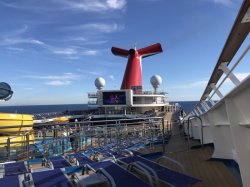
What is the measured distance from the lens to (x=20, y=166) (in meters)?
4.70

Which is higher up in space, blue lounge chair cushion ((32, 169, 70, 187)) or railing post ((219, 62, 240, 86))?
railing post ((219, 62, 240, 86))

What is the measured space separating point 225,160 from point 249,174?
2298 millimetres

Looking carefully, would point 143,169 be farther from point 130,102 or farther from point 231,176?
point 130,102

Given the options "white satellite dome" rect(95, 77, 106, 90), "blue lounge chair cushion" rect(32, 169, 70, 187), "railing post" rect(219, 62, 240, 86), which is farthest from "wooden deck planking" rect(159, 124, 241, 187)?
"white satellite dome" rect(95, 77, 106, 90)

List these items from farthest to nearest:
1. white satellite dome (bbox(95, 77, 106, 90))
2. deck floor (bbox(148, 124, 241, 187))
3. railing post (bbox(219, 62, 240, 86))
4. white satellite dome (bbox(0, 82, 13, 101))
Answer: white satellite dome (bbox(95, 77, 106, 90))
white satellite dome (bbox(0, 82, 13, 101))
deck floor (bbox(148, 124, 241, 187))
railing post (bbox(219, 62, 240, 86))

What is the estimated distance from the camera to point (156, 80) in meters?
42.9

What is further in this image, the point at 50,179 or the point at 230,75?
the point at 50,179

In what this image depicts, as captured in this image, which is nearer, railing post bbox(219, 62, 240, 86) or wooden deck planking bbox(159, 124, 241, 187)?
railing post bbox(219, 62, 240, 86)

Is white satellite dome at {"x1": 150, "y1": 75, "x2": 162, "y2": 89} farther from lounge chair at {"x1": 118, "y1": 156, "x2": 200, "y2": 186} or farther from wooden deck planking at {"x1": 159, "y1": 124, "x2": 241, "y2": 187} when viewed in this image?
lounge chair at {"x1": 118, "y1": 156, "x2": 200, "y2": 186}

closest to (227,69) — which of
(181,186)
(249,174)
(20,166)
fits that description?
(249,174)

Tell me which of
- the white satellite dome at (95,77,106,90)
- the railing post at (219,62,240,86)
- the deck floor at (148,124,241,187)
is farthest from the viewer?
the white satellite dome at (95,77,106,90)

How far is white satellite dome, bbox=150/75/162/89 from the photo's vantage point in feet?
141

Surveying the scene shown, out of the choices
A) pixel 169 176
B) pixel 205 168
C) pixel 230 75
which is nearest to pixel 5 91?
pixel 205 168

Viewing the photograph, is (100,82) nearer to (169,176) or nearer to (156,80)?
(156,80)
